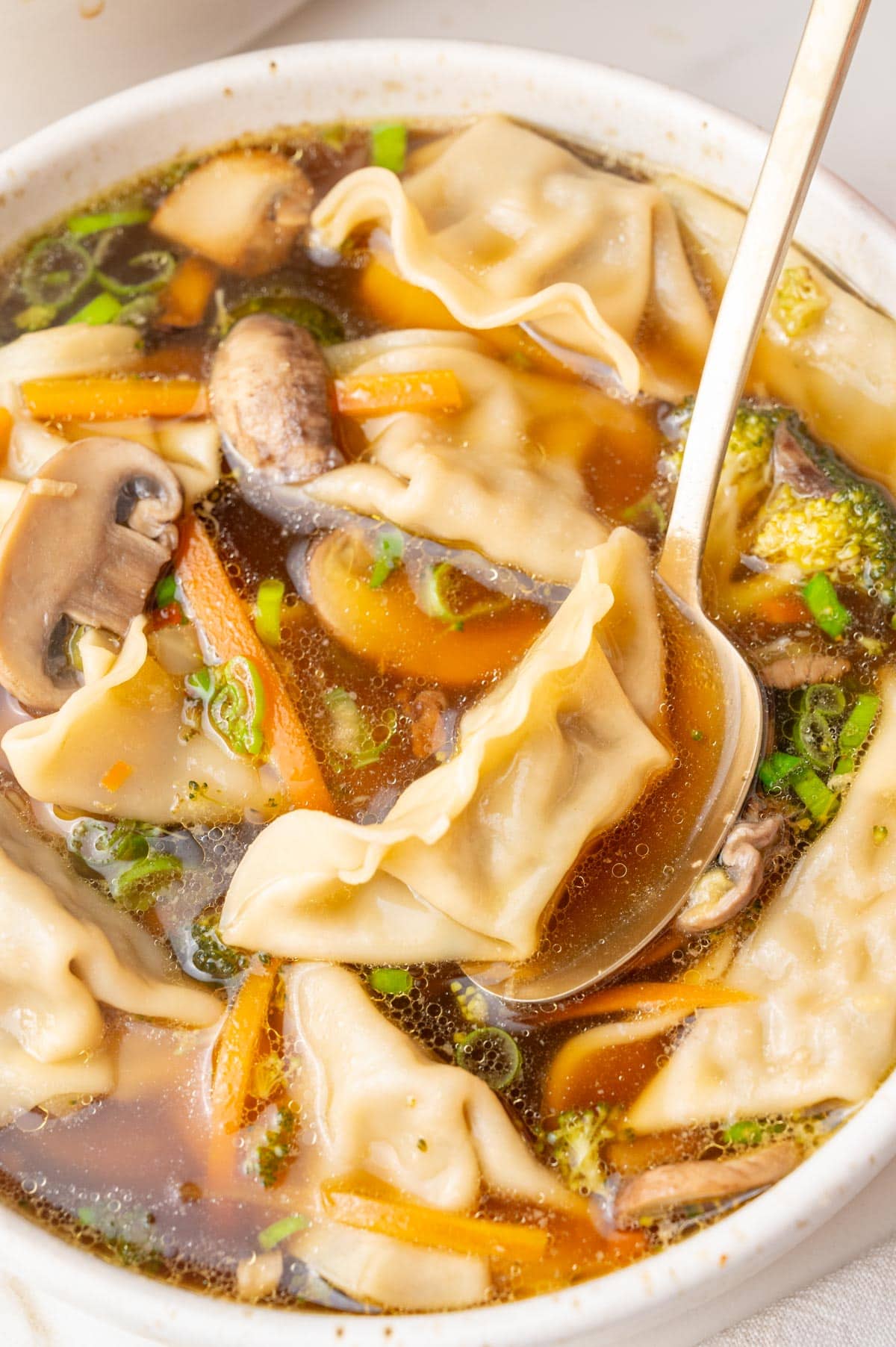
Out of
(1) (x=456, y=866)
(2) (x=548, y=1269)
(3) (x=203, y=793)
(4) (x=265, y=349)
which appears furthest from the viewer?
(4) (x=265, y=349)

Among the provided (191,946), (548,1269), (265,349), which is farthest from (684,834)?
(265,349)

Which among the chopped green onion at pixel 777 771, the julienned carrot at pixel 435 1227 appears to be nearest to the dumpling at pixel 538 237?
the chopped green onion at pixel 777 771

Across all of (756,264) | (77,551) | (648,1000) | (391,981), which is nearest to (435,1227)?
(391,981)

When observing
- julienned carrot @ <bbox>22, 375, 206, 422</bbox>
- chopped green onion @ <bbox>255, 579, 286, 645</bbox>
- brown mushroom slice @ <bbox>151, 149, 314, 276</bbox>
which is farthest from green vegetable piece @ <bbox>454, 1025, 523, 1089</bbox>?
brown mushroom slice @ <bbox>151, 149, 314, 276</bbox>

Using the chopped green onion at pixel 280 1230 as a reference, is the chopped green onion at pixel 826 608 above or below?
above

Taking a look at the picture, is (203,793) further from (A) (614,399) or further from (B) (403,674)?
(A) (614,399)

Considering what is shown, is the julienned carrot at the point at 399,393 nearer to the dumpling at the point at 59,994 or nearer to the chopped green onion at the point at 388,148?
the chopped green onion at the point at 388,148
